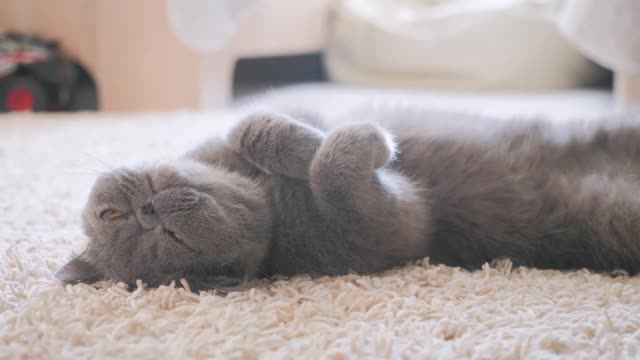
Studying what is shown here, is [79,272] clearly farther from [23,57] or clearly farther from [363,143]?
[23,57]

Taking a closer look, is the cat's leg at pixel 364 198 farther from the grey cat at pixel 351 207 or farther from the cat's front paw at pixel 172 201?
the cat's front paw at pixel 172 201

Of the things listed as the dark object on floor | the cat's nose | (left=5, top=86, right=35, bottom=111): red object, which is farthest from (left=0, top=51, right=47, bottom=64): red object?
the cat's nose

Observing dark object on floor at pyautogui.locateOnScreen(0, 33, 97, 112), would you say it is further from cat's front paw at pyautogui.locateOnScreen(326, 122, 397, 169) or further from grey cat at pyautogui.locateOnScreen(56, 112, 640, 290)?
cat's front paw at pyautogui.locateOnScreen(326, 122, 397, 169)

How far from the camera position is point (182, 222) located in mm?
972

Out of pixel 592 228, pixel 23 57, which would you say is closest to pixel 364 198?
pixel 592 228

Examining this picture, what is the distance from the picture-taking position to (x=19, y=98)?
285 cm

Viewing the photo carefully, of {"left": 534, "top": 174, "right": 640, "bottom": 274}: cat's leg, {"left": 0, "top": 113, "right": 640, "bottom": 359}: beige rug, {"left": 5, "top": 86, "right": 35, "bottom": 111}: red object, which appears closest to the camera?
{"left": 0, "top": 113, "right": 640, "bottom": 359}: beige rug

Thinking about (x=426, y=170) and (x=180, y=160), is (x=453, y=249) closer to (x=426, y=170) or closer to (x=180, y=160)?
(x=426, y=170)

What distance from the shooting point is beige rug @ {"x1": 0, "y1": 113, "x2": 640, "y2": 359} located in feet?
2.52

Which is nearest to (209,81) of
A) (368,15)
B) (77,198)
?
(368,15)

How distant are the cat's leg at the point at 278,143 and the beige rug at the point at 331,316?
20 cm

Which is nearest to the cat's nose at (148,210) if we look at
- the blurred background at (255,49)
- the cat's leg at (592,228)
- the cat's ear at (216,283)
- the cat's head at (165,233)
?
the cat's head at (165,233)

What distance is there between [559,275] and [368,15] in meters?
2.10

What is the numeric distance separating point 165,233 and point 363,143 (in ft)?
1.07
